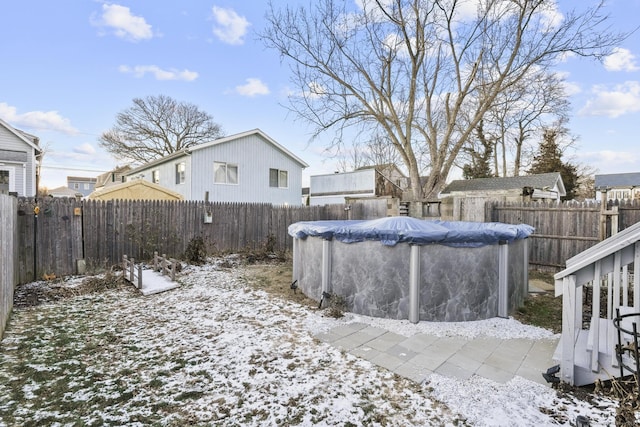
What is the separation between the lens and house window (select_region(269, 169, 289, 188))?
15.9 m

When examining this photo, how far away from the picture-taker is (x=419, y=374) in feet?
8.50

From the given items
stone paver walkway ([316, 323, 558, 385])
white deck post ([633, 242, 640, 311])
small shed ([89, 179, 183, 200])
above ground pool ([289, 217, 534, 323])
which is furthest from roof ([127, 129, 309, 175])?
white deck post ([633, 242, 640, 311])

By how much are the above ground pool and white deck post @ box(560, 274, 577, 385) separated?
1.41m

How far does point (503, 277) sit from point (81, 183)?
208 ft

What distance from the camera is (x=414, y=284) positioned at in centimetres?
381

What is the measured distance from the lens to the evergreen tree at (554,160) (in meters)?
22.9

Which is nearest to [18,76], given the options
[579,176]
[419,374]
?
[419,374]

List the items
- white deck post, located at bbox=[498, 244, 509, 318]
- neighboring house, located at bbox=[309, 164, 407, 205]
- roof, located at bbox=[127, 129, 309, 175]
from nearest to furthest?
1. white deck post, located at bbox=[498, 244, 509, 318]
2. roof, located at bbox=[127, 129, 309, 175]
3. neighboring house, located at bbox=[309, 164, 407, 205]

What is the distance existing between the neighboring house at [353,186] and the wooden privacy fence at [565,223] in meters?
8.92

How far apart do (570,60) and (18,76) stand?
19980mm

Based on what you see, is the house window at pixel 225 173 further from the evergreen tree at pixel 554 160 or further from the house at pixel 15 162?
the evergreen tree at pixel 554 160

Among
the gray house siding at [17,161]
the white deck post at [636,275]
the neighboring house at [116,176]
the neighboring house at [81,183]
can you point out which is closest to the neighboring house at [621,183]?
the white deck post at [636,275]

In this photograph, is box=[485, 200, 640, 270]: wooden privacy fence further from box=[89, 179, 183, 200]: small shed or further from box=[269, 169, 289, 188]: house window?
box=[89, 179, 183, 200]: small shed

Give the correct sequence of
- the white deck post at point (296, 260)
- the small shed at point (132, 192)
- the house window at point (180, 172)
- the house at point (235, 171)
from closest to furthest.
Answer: the white deck post at point (296, 260)
the small shed at point (132, 192)
the house at point (235, 171)
the house window at point (180, 172)
